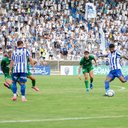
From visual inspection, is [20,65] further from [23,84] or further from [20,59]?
[23,84]

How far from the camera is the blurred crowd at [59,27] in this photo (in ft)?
160

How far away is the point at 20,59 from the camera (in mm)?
19953

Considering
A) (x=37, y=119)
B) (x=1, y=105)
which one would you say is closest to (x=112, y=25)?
(x=1, y=105)

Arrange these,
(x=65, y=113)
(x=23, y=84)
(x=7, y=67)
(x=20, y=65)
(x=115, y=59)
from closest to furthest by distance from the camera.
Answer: (x=65, y=113) < (x=23, y=84) < (x=20, y=65) < (x=115, y=59) < (x=7, y=67)

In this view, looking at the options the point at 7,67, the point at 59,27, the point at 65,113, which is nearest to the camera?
the point at 65,113

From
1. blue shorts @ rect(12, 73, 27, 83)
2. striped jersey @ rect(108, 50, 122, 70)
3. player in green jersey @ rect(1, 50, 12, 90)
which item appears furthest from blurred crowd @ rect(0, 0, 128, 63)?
blue shorts @ rect(12, 73, 27, 83)

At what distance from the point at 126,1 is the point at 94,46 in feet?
33.5

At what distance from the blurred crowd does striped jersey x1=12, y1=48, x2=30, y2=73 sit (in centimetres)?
2714

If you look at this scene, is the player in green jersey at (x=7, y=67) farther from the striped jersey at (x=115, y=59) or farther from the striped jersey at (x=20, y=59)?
the striped jersey at (x=115, y=59)

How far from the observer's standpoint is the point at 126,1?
59094 mm

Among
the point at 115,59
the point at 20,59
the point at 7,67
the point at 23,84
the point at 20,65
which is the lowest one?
the point at 23,84

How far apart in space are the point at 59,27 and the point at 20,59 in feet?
105

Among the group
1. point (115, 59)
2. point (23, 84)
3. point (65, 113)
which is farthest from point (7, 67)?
point (65, 113)

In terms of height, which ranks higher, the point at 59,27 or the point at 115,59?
the point at 115,59
